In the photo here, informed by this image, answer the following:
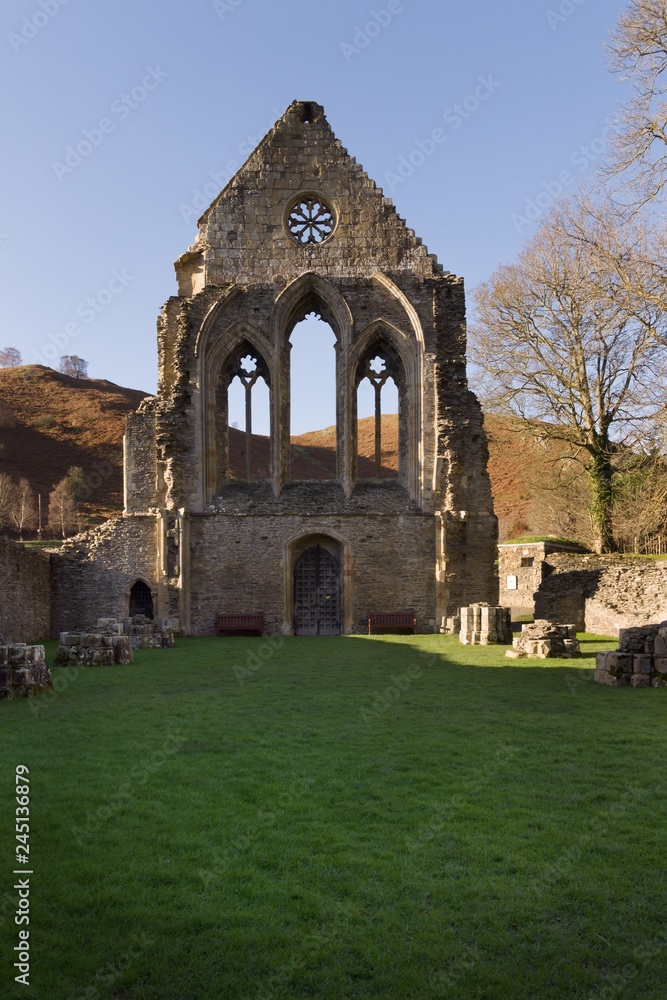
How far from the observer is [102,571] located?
18.8 meters

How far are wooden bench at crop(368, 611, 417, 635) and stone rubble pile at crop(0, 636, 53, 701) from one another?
10.7 m

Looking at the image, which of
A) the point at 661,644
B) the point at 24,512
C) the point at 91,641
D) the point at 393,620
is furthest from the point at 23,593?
the point at 24,512

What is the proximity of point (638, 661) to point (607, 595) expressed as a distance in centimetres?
848

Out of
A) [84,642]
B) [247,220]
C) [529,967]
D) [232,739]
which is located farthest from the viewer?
[247,220]

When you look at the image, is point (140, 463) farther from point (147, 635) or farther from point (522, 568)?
point (522, 568)

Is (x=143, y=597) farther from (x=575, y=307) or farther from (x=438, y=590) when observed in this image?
(x=575, y=307)

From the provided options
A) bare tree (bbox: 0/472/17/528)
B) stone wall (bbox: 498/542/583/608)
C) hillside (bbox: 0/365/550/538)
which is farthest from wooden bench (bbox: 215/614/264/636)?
bare tree (bbox: 0/472/17/528)

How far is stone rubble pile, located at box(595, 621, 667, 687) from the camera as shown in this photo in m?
9.27

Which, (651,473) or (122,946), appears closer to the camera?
(122,946)

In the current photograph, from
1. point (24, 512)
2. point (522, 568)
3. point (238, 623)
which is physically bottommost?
point (238, 623)

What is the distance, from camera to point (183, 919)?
3.06 metres

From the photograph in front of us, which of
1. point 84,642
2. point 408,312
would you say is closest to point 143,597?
point 84,642

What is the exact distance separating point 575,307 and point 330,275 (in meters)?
7.68

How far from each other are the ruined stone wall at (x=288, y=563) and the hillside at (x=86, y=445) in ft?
84.5
